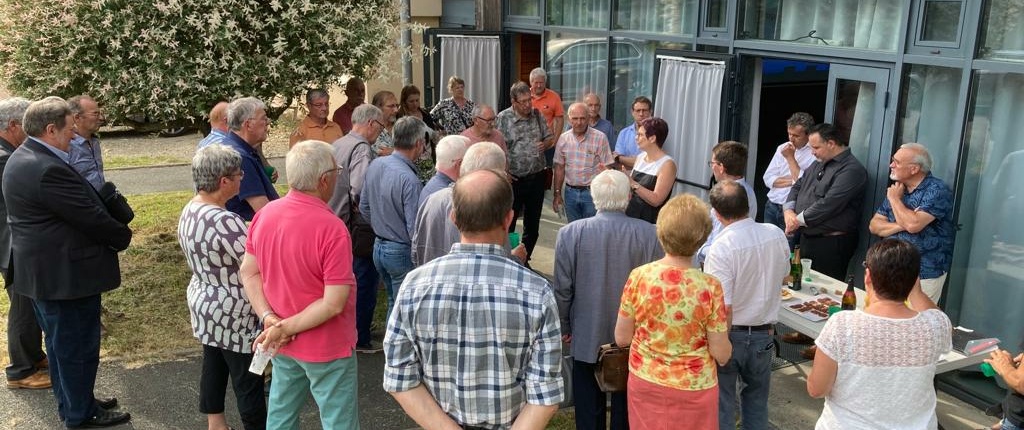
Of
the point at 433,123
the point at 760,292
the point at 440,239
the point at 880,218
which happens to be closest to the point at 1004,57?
the point at 880,218

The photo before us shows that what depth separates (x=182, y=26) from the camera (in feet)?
18.5

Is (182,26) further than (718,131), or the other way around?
(718,131)

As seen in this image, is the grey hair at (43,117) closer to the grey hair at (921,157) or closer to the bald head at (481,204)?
the bald head at (481,204)

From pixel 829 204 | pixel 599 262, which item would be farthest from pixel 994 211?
pixel 599 262

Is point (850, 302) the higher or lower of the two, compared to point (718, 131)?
lower

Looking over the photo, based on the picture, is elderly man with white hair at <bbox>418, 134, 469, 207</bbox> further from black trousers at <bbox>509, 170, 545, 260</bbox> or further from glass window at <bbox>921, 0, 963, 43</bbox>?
glass window at <bbox>921, 0, 963, 43</bbox>

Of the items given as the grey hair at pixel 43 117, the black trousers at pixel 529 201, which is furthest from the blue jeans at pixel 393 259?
the black trousers at pixel 529 201

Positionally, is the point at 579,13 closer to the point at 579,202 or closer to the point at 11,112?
the point at 579,202

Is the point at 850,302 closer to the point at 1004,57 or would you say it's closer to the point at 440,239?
the point at 1004,57

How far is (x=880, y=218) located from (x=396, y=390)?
3902 millimetres

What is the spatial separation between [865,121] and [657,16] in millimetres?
2754

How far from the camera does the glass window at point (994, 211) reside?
4965 mm

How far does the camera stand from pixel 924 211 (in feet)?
15.9

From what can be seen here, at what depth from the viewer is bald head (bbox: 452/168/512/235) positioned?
7.96 ft
